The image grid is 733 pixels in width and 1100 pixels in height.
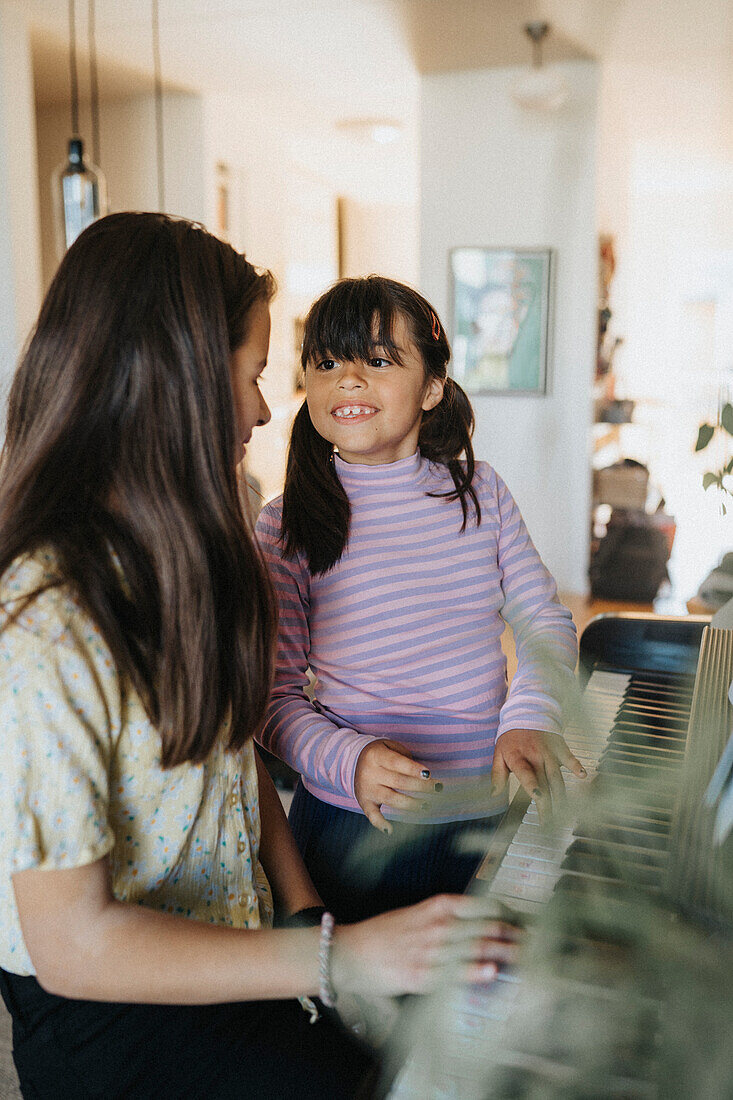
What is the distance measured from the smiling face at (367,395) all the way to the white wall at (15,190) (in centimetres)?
304

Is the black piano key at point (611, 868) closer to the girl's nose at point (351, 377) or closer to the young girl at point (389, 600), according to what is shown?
the young girl at point (389, 600)

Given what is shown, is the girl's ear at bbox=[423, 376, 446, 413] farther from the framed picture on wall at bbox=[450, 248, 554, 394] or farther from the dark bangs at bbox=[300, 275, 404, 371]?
the framed picture on wall at bbox=[450, 248, 554, 394]

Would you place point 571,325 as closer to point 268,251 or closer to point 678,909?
point 268,251

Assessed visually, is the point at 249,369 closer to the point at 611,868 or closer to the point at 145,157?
the point at 611,868

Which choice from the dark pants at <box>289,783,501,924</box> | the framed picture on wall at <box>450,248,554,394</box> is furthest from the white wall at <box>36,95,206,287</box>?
the dark pants at <box>289,783,501,924</box>

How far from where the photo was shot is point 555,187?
4.80 metres

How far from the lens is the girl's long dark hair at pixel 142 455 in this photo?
2.42 feet

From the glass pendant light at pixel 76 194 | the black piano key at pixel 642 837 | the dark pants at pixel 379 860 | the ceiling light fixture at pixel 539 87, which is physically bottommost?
the dark pants at pixel 379 860

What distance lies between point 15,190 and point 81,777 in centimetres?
395

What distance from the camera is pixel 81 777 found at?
67cm

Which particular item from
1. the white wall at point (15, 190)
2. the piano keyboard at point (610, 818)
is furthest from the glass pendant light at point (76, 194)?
the piano keyboard at point (610, 818)

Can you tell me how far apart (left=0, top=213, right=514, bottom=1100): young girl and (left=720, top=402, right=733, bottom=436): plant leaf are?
2.56ft

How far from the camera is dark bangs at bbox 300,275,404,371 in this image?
1207mm

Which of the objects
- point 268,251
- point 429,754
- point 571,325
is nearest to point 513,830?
point 429,754
